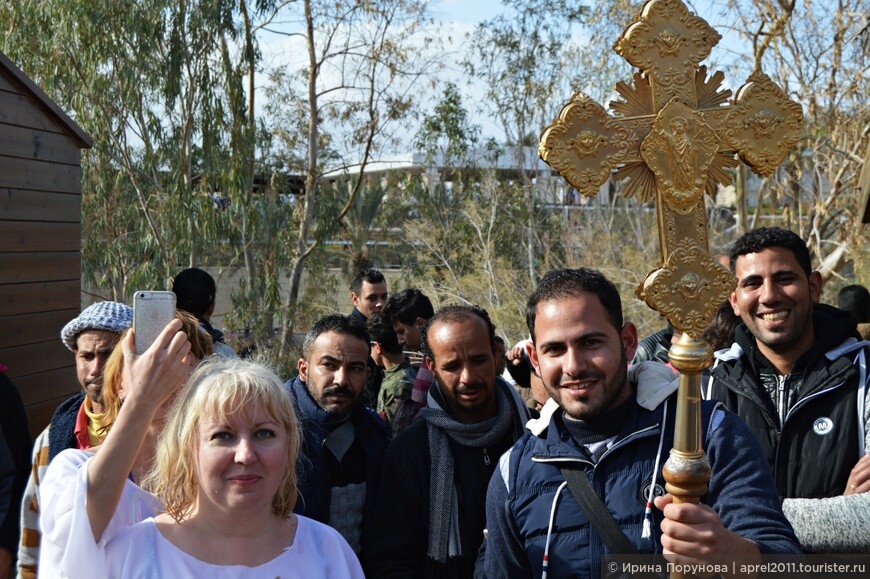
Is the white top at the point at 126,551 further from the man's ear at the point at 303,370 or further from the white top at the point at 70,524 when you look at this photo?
the man's ear at the point at 303,370

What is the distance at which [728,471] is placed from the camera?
248cm

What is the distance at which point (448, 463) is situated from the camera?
332cm

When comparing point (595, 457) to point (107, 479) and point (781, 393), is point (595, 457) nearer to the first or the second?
point (781, 393)

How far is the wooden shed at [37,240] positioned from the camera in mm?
6473

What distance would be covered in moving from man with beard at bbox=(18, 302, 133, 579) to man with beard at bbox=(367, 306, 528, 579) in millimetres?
1084

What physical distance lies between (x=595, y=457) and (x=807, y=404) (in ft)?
3.66

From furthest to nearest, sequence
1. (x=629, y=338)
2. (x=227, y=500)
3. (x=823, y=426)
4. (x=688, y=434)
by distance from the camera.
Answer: (x=823, y=426), (x=629, y=338), (x=227, y=500), (x=688, y=434)

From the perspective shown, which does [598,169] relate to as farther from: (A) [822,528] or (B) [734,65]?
(B) [734,65]

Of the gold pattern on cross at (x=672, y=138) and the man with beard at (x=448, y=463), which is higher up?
the gold pattern on cross at (x=672, y=138)

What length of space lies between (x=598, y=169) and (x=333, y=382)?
1709 millimetres

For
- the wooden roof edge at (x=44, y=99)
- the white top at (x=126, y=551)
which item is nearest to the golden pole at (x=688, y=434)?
the white top at (x=126, y=551)

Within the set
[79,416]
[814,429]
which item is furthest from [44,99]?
[814,429]

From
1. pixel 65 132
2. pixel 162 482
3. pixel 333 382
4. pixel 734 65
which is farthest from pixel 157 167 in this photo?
pixel 162 482

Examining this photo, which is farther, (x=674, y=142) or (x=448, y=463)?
(x=448, y=463)
